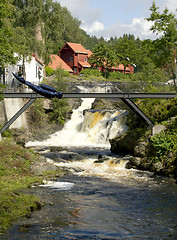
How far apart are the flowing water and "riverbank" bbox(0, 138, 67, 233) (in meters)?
0.48

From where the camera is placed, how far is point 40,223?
1305cm

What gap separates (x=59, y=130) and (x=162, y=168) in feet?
76.1

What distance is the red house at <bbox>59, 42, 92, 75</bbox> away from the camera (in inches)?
3142

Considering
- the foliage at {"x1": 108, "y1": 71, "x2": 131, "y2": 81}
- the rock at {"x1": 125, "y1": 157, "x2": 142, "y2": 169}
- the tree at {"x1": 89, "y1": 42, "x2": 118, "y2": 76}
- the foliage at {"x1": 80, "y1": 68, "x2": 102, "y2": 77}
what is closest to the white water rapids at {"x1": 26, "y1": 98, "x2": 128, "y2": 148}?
the rock at {"x1": 125, "y1": 157, "x2": 142, "y2": 169}

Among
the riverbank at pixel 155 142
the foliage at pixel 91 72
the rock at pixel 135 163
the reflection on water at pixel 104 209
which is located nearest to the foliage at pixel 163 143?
the riverbank at pixel 155 142

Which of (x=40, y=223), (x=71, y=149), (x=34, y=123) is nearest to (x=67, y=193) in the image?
(x=40, y=223)

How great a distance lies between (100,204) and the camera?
16.5 meters

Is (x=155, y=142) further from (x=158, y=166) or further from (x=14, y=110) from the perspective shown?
(x=14, y=110)

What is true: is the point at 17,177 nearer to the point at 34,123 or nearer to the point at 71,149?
the point at 71,149

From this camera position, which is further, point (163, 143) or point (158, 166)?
point (163, 143)

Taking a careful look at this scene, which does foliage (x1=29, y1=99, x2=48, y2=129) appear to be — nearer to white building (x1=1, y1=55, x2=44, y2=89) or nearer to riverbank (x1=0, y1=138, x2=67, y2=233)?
white building (x1=1, y1=55, x2=44, y2=89)

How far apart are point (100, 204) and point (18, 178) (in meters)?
6.00

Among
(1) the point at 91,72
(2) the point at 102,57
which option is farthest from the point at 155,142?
(2) the point at 102,57

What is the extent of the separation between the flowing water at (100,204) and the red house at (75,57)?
51.0 meters
